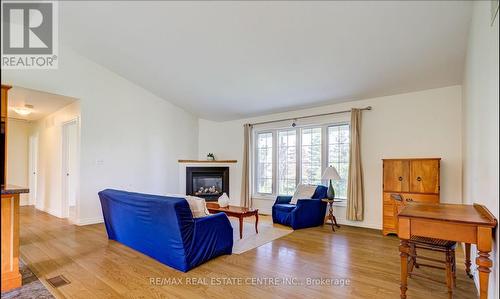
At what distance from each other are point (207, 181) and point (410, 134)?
4817 mm

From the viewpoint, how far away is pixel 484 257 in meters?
1.89

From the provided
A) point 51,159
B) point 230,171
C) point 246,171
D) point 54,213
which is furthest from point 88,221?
point 246,171

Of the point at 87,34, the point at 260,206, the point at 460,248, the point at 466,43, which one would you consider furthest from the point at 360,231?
the point at 87,34

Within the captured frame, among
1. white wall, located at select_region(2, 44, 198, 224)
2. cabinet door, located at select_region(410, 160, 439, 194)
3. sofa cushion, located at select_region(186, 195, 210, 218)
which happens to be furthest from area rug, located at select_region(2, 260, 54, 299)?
cabinet door, located at select_region(410, 160, 439, 194)

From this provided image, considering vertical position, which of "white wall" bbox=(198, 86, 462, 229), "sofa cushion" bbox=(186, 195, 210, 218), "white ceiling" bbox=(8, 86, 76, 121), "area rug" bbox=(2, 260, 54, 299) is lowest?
"area rug" bbox=(2, 260, 54, 299)

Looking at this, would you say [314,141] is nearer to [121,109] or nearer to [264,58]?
[264,58]

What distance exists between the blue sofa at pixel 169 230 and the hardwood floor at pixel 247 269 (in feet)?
0.40

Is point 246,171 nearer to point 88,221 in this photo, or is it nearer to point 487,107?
point 88,221

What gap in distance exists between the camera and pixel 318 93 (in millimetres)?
5070

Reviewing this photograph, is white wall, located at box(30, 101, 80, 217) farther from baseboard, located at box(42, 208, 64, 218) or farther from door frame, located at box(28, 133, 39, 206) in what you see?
door frame, located at box(28, 133, 39, 206)

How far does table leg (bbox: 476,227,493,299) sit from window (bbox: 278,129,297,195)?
437 cm

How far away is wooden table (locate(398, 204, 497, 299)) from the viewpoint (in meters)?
1.88

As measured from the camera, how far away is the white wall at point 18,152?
23.8ft

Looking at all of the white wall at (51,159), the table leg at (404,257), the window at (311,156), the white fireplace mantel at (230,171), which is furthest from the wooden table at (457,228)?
the white wall at (51,159)
